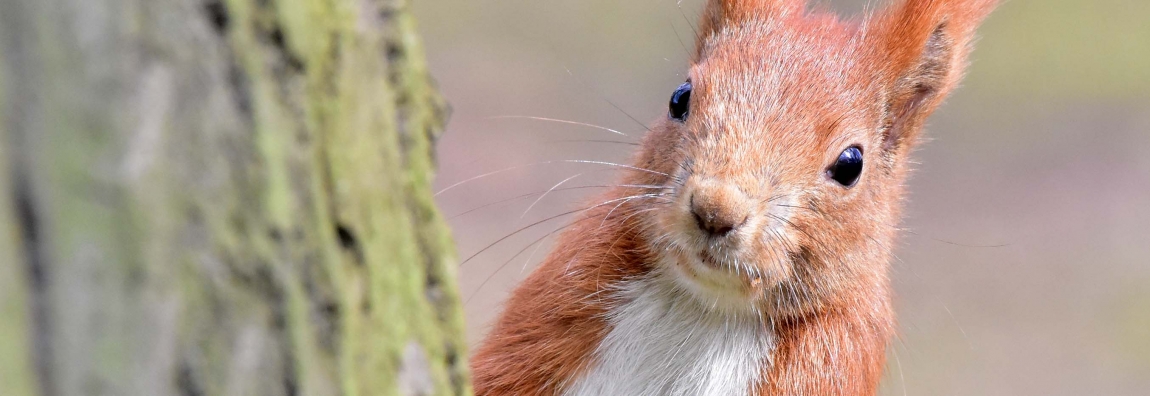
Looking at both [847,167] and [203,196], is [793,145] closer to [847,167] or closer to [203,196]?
[847,167]

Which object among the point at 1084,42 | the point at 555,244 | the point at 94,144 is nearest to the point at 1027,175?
the point at 1084,42

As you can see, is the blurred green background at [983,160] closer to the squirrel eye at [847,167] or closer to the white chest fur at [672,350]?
the white chest fur at [672,350]

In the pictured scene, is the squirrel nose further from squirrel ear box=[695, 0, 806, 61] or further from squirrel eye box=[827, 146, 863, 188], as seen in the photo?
squirrel ear box=[695, 0, 806, 61]

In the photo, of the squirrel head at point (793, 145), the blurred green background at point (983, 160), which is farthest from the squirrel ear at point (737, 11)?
the blurred green background at point (983, 160)

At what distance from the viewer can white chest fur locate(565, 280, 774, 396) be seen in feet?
7.36

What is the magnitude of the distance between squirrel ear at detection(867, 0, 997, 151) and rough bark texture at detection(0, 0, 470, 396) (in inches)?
61.6

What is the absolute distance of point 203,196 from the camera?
911 mm

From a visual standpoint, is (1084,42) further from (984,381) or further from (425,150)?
(425,150)

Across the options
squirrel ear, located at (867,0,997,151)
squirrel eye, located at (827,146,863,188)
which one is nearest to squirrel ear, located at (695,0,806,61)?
squirrel ear, located at (867,0,997,151)

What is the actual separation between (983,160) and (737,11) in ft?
13.7

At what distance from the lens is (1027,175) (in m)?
6.06

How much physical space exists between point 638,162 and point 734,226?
1.80 ft

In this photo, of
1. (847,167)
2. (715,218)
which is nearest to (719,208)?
(715,218)

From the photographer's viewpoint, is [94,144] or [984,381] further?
[984,381]
